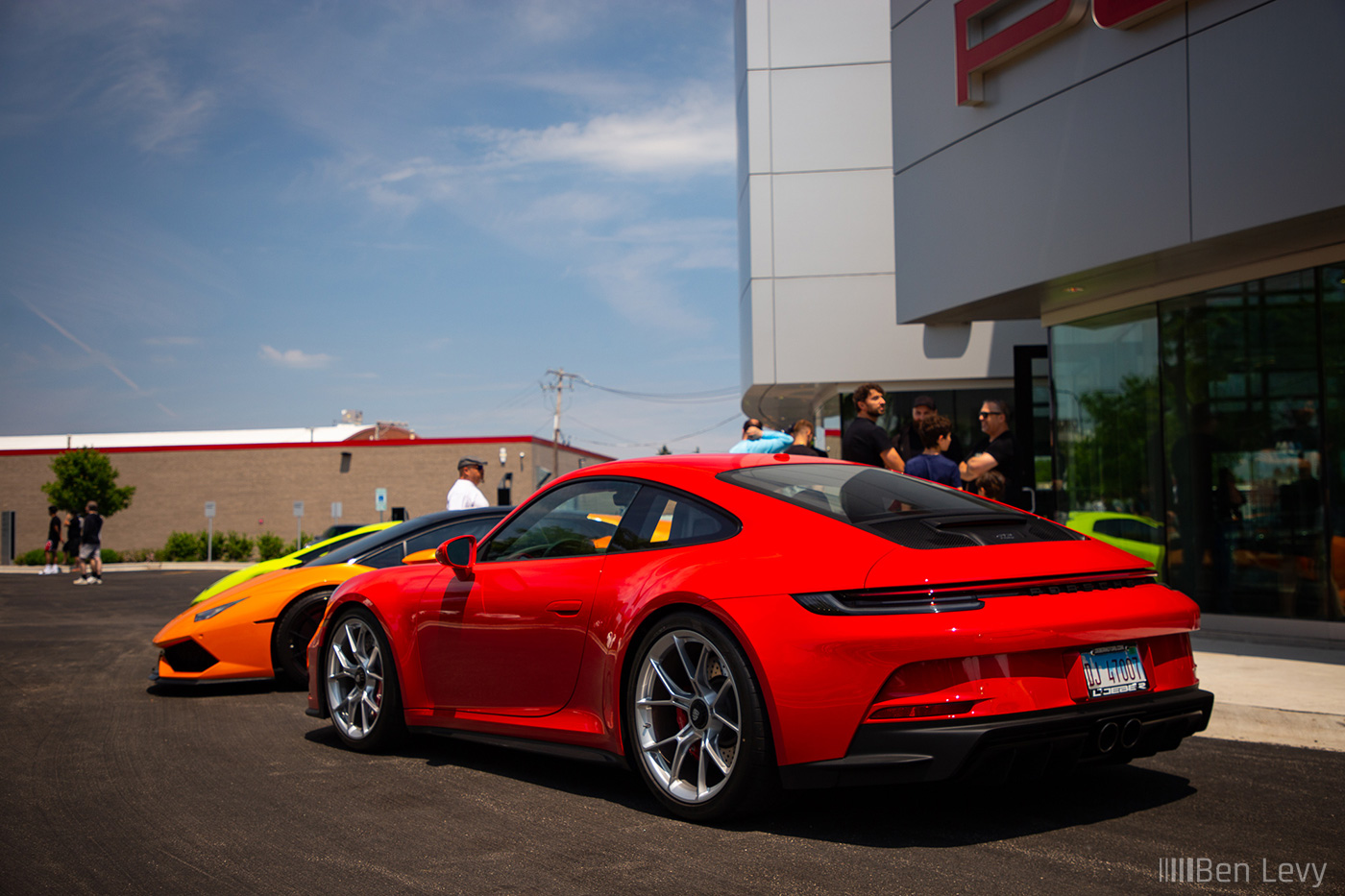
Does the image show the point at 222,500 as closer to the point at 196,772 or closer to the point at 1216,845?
the point at 196,772

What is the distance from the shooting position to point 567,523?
15.2 ft

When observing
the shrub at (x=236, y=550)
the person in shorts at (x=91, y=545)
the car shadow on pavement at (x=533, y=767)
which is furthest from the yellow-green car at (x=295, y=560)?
the shrub at (x=236, y=550)

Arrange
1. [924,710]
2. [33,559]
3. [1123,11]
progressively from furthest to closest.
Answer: [33,559] → [1123,11] → [924,710]

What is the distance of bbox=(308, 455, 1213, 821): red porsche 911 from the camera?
3.25 meters

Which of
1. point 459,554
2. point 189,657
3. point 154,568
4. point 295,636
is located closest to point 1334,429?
point 459,554

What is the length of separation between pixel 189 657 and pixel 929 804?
208 inches

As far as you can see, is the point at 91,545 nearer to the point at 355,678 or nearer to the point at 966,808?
the point at 355,678

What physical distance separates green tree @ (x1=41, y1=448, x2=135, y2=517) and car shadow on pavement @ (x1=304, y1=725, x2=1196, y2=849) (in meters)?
40.0

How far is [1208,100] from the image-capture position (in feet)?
28.4

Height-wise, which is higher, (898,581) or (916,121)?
(916,121)

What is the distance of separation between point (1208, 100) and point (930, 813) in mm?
7223

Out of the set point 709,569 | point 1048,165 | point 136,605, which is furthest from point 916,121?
point 136,605

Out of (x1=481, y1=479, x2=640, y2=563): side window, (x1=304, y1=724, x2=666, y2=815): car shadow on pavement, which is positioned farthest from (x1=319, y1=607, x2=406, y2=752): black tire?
(x1=481, y1=479, x2=640, y2=563): side window

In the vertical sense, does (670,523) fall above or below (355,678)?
above
